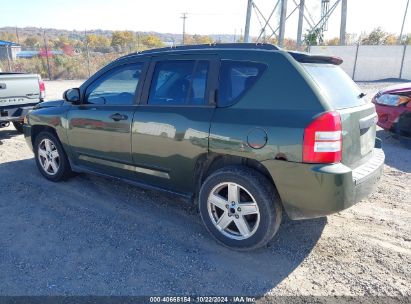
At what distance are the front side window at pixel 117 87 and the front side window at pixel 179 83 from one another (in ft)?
0.96

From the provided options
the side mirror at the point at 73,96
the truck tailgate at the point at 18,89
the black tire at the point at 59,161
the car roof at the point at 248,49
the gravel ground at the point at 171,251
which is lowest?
the gravel ground at the point at 171,251

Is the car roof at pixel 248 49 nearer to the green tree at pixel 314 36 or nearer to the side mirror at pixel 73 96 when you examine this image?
the side mirror at pixel 73 96

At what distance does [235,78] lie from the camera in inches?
127

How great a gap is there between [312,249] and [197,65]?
82.6 inches

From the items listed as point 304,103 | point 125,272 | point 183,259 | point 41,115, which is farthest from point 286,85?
point 41,115

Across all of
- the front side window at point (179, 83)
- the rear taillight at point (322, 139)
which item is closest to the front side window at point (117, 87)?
the front side window at point (179, 83)

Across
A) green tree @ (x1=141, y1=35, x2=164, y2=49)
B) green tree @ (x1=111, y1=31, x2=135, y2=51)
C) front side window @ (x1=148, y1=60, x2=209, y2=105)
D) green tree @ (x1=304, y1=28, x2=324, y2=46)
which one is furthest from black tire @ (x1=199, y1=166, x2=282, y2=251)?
green tree @ (x1=111, y1=31, x2=135, y2=51)

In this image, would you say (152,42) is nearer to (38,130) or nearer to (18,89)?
(18,89)

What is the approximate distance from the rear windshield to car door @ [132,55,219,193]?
913 millimetres

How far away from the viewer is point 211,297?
2670 mm

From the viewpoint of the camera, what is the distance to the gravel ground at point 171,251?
279 centimetres

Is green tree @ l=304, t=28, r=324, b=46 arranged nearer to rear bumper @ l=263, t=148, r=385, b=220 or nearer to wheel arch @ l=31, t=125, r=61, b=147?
wheel arch @ l=31, t=125, r=61, b=147

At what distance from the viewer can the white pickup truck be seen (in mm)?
6727

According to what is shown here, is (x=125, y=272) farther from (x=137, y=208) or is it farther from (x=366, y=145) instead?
(x=366, y=145)
